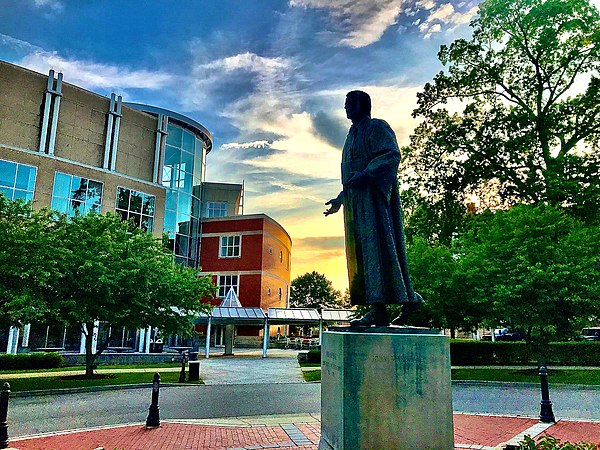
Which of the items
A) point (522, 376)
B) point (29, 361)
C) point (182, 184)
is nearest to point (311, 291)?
point (182, 184)

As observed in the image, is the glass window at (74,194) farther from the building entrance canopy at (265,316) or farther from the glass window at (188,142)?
the building entrance canopy at (265,316)

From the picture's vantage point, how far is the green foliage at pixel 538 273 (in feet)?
58.0

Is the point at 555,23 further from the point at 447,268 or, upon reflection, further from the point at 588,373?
the point at 588,373

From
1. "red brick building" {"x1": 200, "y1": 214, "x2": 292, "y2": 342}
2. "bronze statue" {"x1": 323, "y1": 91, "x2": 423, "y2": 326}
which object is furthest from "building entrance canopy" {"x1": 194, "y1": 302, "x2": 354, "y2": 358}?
"bronze statue" {"x1": 323, "y1": 91, "x2": 423, "y2": 326}

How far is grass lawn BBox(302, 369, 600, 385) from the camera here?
1791 centimetres

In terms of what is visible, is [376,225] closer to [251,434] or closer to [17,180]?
[251,434]

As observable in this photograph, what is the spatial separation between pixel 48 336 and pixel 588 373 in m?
31.4

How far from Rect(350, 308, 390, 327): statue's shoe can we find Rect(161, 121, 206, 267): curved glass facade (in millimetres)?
36645

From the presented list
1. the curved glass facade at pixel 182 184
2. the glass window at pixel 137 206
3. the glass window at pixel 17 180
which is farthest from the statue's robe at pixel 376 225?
the curved glass facade at pixel 182 184

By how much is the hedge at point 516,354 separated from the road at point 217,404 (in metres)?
8.56

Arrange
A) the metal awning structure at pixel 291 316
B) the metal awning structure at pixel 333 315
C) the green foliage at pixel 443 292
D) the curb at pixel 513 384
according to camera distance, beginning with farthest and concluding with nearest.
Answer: the metal awning structure at pixel 333 315 < the metal awning structure at pixel 291 316 < the green foliage at pixel 443 292 < the curb at pixel 513 384

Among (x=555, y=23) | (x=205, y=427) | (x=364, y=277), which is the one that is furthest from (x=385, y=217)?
(x=555, y=23)

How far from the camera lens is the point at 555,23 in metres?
25.4

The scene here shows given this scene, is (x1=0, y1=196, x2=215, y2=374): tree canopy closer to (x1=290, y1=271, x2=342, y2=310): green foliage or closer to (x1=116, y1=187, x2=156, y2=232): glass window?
(x1=116, y1=187, x2=156, y2=232): glass window
